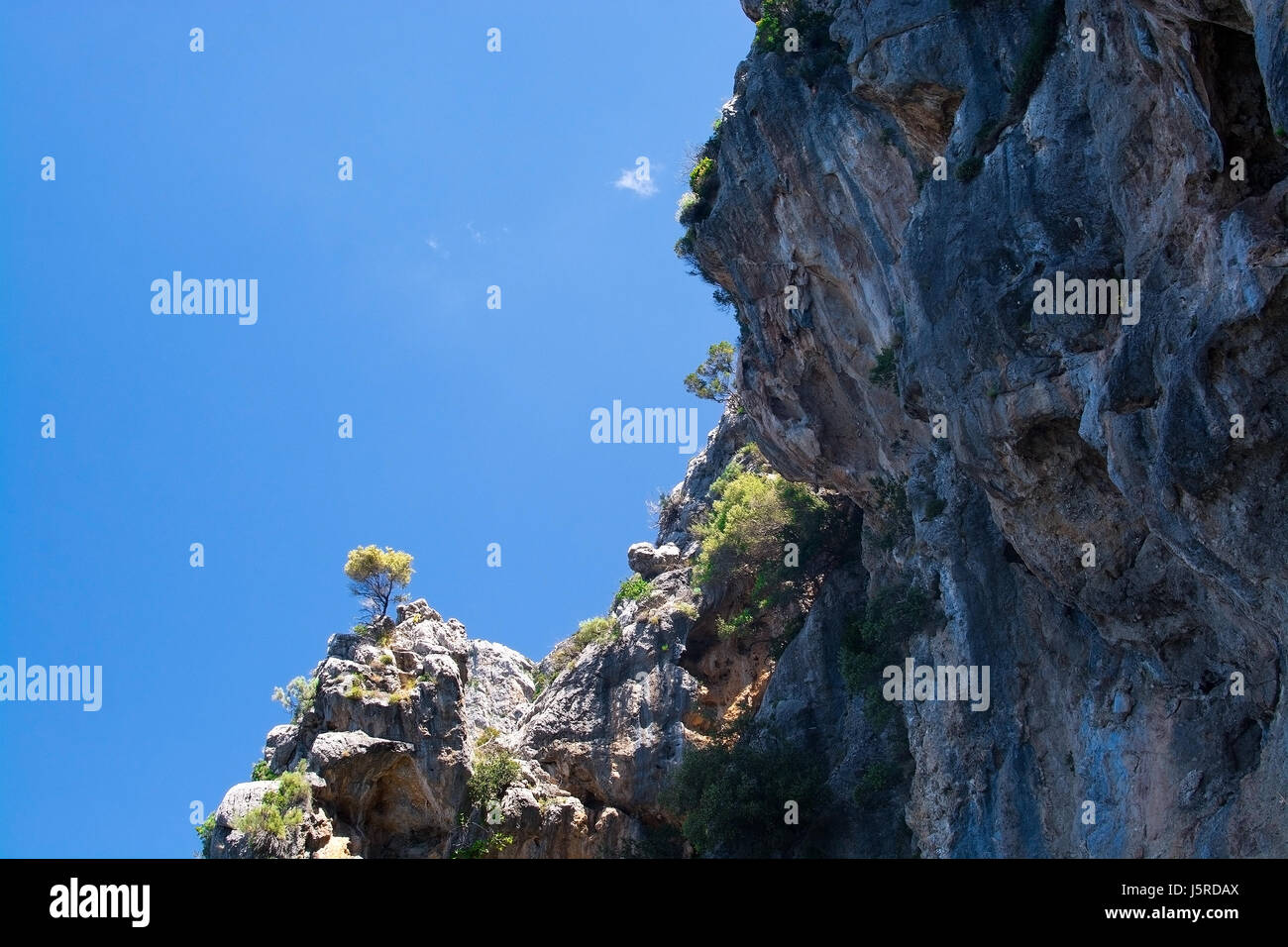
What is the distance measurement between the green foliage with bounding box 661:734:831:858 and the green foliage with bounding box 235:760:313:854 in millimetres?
11669

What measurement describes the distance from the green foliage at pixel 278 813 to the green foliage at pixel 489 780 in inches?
278

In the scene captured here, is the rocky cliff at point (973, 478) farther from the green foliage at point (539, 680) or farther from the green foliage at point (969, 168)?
the green foliage at point (539, 680)

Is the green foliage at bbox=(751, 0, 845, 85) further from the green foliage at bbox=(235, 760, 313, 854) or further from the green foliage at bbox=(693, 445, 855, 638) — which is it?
the green foliage at bbox=(235, 760, 313, 854)

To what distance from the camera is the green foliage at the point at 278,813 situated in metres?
29.8

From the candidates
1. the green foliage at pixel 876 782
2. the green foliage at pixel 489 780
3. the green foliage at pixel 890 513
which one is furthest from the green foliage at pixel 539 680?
the green foliage at pixel 876 782

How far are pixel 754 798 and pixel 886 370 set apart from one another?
13274mm

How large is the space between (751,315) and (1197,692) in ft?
66.2

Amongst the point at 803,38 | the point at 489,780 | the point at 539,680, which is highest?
the point at 803,38

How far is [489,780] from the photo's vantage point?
3919 centimetres

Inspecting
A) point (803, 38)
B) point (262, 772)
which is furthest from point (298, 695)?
point (803, 38)

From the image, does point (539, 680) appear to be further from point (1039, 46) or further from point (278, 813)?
point (1039, 46)

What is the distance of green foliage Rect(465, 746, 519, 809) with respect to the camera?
38.8 metres

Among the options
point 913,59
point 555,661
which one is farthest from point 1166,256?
point 555,661
